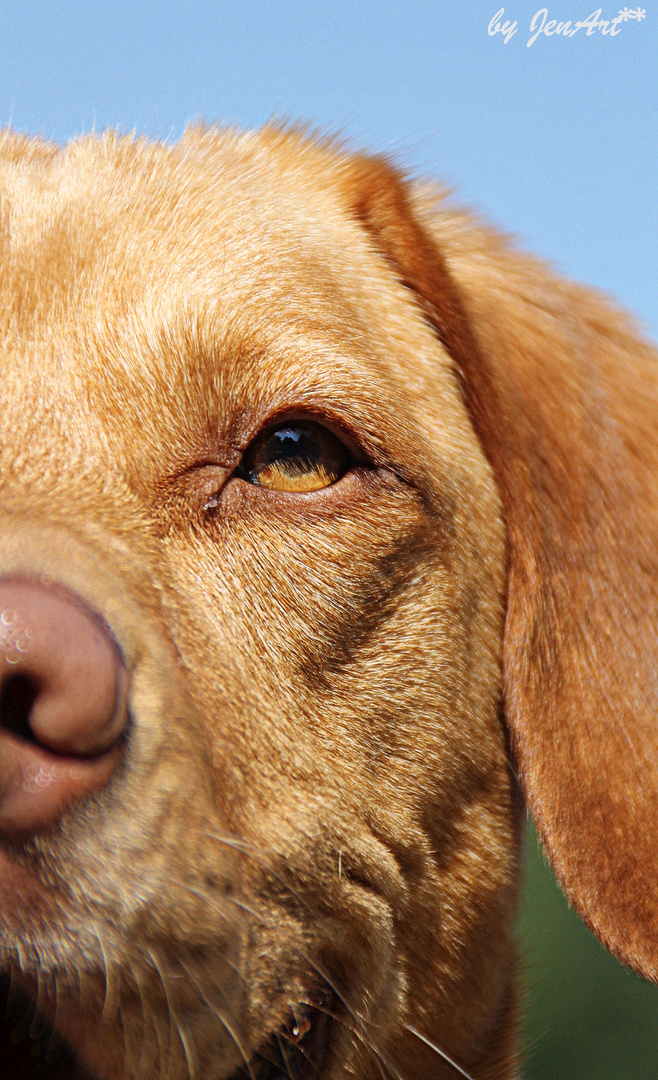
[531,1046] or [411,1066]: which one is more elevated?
[531,1046]

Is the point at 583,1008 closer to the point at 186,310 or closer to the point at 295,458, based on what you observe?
the point at 295,458

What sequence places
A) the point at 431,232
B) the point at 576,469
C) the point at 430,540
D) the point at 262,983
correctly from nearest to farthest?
1. the point at 262,983
2. the point at 430,540
3. the point at 576,469
4. the point at 431,232

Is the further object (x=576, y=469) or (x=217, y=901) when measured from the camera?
(x=576, y=469)

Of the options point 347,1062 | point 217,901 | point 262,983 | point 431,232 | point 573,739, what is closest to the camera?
point 217,901

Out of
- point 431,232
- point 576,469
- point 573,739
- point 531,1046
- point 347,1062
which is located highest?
point 431,232

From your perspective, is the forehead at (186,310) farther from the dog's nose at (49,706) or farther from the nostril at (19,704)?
the nostril at (19,704)

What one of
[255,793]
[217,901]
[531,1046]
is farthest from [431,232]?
[531,1046]

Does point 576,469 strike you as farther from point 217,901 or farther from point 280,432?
point 217,901

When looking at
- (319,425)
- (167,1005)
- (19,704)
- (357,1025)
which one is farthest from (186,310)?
(357,1025)
